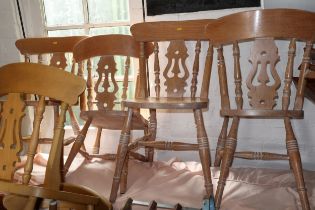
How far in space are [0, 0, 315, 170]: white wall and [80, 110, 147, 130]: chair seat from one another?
38 centimetres

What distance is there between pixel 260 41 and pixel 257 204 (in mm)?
722

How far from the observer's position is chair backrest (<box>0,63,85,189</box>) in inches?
40.8

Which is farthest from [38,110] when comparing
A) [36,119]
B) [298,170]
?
[298,170]

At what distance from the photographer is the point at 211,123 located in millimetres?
2107

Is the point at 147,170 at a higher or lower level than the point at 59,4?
lower

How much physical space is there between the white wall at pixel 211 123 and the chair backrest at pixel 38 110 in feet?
3.82

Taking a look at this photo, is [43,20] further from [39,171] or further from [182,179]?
[182,179]

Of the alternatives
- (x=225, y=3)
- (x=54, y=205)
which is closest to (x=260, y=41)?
(x=225, y=3)

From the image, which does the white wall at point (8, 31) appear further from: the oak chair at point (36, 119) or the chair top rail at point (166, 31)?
the oak chair at point (36, 119)

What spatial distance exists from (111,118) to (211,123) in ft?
2.23

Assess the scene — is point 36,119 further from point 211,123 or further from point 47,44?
point 211,123

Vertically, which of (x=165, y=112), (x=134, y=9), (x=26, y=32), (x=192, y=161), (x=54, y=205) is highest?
(x=134, y=9)

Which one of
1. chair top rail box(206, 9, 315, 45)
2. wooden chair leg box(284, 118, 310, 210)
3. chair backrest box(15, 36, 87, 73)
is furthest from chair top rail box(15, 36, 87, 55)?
wooden chair leg box(284, 118, 310, 210)

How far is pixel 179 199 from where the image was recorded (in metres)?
1.56
